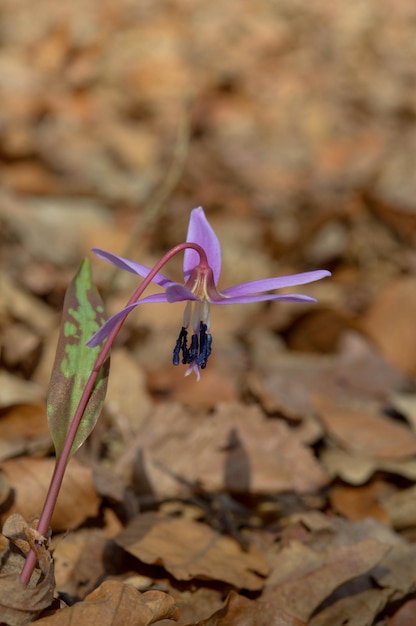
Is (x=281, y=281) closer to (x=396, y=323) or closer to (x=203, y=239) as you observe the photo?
(x=203, y=239)

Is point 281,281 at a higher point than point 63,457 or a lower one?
higher

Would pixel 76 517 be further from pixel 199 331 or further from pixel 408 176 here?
pixel 408 176

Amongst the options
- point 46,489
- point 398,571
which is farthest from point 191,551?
point 398,571

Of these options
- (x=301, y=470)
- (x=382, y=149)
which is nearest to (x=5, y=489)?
(x=301, y=470)

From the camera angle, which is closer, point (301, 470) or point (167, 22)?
point (301, 470)

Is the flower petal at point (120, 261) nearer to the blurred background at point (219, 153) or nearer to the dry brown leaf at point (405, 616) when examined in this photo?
the dry brown leaf at point (405, 616)

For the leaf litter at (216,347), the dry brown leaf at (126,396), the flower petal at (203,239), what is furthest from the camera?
the dry brown leaf at (126,396)

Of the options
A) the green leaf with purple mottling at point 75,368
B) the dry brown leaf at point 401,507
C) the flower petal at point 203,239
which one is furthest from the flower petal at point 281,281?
the dry brown leaf at point 401,507
